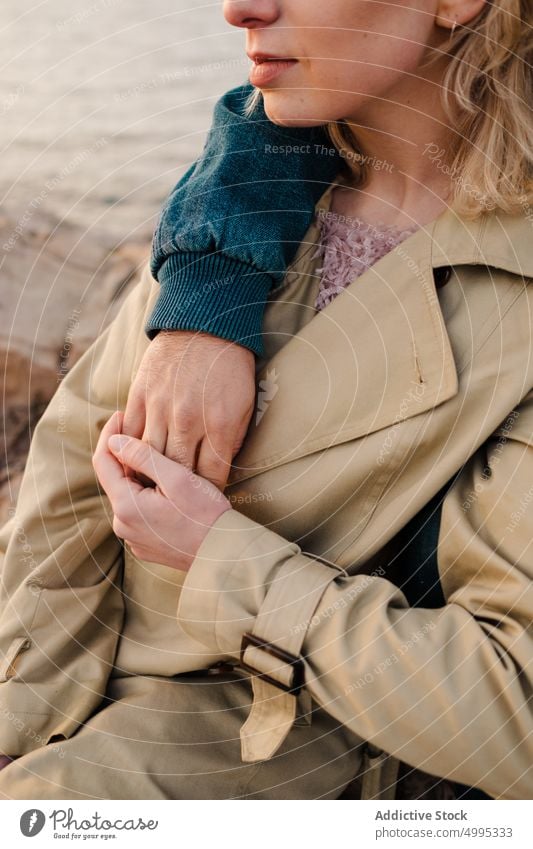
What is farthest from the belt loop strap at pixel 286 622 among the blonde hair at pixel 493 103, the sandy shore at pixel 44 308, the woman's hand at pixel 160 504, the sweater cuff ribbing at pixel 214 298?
the sandy shore at pixel 44 308

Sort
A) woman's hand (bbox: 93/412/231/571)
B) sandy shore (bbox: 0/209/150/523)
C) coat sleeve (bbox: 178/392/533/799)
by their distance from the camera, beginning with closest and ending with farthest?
coat sleeve (bbox: 178/392/533/799) → woman's hand (bbox: 93/412/231/571) → sandy shore (bbox: 0/209/150/523)

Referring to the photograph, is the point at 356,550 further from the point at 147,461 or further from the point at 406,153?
the point at 406,153

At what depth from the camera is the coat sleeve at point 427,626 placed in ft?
2.77

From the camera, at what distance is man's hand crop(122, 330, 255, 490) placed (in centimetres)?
98

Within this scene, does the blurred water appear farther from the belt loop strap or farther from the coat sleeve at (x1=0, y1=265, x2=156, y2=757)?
the belt loop strap

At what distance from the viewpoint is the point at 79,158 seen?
2.33 metres

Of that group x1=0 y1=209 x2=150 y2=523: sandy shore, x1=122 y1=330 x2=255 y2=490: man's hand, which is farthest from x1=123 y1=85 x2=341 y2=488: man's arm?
x1=0 y1=209 x2=150 y2=523: sandy shore

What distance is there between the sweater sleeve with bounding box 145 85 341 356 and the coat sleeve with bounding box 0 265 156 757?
0.13 meters

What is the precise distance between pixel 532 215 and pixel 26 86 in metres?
2.48

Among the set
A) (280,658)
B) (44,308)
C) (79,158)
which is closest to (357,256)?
(280,658)

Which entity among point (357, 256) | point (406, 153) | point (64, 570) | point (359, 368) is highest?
point (406, 153)

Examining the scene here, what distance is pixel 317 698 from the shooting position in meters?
0.89

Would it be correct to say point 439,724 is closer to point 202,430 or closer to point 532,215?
point 202,430

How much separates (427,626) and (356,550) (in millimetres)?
138
